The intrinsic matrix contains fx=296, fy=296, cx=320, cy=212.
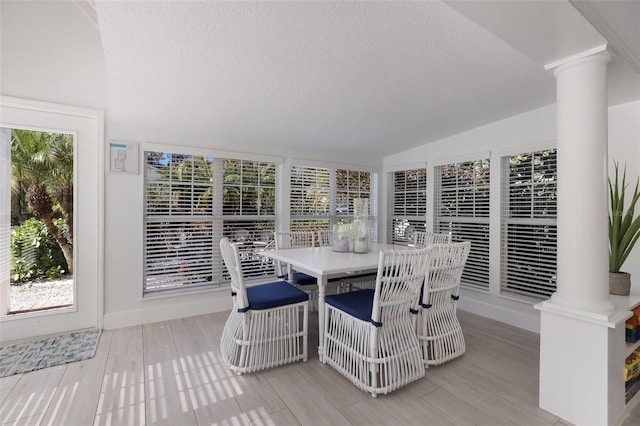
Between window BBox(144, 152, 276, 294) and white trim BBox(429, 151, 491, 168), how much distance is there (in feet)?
7.37

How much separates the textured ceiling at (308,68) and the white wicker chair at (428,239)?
130 cm

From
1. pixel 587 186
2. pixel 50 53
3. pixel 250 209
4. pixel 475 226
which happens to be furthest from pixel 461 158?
pixel 50 53

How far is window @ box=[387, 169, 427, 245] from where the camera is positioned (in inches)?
173

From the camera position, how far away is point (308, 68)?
2.16m

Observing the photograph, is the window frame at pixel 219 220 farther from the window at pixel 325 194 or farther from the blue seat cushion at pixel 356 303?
the blue seat cushion at pixel 356 303

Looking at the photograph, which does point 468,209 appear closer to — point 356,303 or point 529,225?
point 529,225

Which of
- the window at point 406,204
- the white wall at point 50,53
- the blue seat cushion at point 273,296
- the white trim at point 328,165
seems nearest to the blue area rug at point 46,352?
the blue seat cushion at point 273,296

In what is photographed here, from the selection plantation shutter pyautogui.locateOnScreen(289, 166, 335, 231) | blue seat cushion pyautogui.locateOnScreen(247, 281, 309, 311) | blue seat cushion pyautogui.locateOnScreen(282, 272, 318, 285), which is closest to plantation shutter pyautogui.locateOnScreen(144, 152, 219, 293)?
blue seat cushion pyautogui.locateOnScreen(282, 272, 318, 285)

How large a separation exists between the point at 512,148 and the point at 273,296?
118 inches

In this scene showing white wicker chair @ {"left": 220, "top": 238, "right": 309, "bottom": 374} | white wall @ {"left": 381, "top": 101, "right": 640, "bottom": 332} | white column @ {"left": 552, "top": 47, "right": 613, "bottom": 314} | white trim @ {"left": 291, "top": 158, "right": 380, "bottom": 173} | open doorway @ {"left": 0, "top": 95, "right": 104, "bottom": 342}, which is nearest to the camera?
white column @ {"left": 552, "top": 47, "right": 613, "bottom": 314}

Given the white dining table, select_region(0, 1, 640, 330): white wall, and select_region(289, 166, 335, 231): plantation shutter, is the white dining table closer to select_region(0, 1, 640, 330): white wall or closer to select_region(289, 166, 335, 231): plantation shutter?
select_region(289, 166, 335, 231): plantation shutter

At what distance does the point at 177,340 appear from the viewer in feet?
9.21

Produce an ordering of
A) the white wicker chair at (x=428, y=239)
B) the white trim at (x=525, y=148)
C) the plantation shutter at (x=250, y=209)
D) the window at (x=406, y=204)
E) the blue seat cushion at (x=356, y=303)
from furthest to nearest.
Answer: the window at (x=406, y=204) → the plantation shutter at (x=250, y=209) → the white wicker chair at (x=428, y=239) → the white trim at (x=525, y=148) → the blue seat cushion at (x=356, y=303)

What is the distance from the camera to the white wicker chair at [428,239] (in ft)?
11.4
